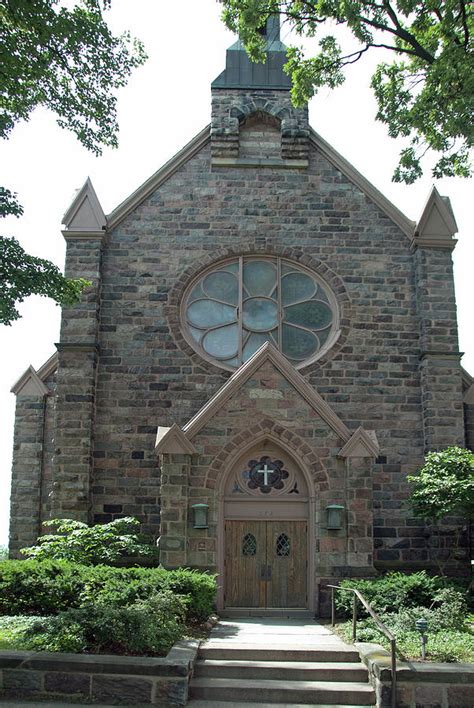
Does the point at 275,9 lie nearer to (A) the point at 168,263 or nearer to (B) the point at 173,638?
(A) the point at 168,263

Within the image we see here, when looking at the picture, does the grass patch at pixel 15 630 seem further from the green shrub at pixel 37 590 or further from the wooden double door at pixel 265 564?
the wooden double door at pixel 265 564

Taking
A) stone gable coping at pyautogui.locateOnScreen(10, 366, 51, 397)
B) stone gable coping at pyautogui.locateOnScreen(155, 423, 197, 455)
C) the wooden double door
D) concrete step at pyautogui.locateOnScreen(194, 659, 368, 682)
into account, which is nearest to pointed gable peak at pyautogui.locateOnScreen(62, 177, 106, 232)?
stone gable coping at pyautogui.locateOnScreen(10, 366, 51, 397)

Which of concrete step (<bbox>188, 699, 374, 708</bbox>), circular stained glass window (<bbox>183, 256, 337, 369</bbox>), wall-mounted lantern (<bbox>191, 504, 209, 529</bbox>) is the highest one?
circular stained glass window (<bbox>183, 256, 337, 369</bbox>)

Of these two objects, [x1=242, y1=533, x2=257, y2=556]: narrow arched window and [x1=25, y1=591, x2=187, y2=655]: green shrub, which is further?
Answer: [x1=242, y1=533, x2=257, y2=556]: narrow arched window

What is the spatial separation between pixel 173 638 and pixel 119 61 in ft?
28.0

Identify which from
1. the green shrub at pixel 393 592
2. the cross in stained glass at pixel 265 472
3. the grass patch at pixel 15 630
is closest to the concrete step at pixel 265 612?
the green shrub at pixel 393 592

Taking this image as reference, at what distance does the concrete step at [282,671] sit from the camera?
977 centimetres

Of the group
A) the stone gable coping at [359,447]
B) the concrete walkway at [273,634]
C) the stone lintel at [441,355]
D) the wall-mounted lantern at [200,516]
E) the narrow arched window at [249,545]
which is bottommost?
the concrete walkway at [273,634]

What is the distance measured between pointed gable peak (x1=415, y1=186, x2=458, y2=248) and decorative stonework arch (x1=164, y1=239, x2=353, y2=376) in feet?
6.53

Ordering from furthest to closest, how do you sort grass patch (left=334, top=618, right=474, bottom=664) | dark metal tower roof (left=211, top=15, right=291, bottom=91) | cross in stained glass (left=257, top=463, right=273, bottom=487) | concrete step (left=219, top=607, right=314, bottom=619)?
1. dark metal tower roof (left=211, top=15, right=291, bottom=91)
2. cross in stained glass (left=257, top=463, right=273, bottom=487)
3. concrete step (left=219, top=607, right=314, bottom=619)
4. grass patch (left=334, top=618, right=474, bottom=664)

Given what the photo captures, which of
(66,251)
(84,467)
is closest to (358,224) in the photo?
(66,251)

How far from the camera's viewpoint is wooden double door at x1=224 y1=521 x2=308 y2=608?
13.9 meters

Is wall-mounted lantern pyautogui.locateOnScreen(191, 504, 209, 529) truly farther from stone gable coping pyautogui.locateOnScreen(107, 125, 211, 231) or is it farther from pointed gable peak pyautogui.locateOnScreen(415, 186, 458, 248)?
pointed gable peak pyautogui.locateOnScreen(415, 186, 458, 248)

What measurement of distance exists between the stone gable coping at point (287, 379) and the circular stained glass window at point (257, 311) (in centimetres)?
230
